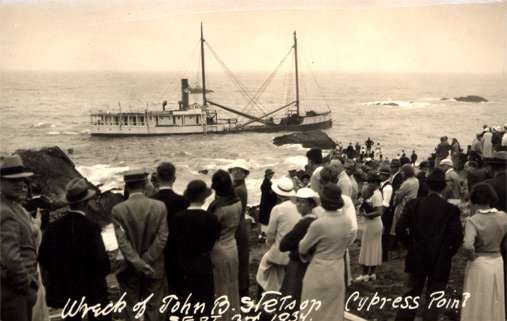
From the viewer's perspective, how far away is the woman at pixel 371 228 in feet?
21.7

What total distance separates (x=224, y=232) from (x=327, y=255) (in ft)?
3.28

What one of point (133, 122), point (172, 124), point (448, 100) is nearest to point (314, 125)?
point (172, 124)

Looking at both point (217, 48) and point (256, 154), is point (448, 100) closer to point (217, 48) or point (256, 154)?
point (217, 48)

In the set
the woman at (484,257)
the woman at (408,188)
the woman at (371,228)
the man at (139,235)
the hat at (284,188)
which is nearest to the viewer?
the man at (139,235)

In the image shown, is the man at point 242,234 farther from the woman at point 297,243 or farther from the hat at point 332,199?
the hat at point 332,199

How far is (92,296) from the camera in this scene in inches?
161

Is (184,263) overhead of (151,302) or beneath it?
overhead

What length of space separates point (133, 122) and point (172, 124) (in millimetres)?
3880

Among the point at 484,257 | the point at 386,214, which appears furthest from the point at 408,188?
the point at 484,257

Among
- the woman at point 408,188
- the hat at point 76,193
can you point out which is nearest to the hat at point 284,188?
the hat at point 76,193

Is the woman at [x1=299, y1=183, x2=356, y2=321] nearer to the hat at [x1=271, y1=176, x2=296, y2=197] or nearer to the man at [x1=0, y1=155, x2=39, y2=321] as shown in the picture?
the hat at [x1=271, y1=176, x2=296, y2=197]

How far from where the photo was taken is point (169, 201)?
4.60m

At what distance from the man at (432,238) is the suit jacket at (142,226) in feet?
7.23

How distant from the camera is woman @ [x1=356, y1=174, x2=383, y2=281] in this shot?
6.62 metres
